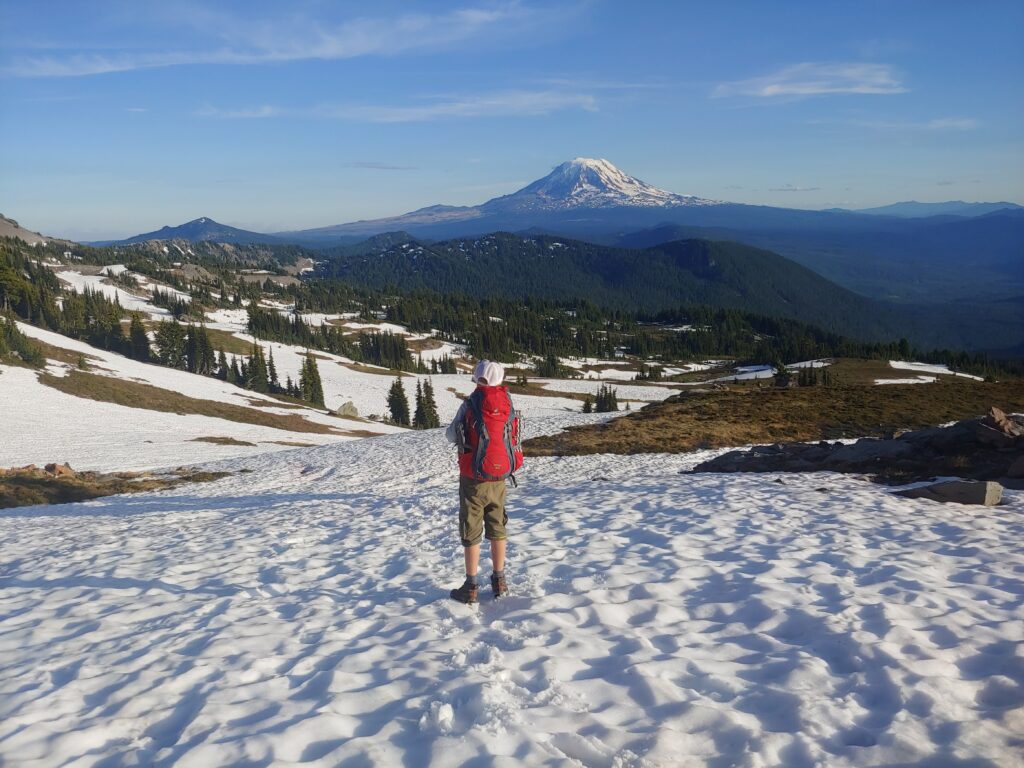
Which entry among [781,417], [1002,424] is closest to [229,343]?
[781,417]

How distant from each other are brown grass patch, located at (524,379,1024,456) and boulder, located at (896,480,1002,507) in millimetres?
14266

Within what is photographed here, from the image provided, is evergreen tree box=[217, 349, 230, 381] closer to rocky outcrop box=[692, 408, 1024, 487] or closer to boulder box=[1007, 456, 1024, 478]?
rocky outcrop box=[692, 408, 1024, 487]

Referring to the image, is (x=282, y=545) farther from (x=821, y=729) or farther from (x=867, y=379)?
(x=867, y=379)

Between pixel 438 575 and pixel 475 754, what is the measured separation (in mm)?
5506

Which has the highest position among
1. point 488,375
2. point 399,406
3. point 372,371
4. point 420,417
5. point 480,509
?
point 488,375

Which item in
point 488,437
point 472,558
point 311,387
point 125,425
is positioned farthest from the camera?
point 311,387

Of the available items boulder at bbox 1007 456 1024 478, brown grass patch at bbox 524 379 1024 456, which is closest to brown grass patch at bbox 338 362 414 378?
brown grass patch at bbox 524 379 1024 456

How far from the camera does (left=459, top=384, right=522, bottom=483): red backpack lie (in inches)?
332

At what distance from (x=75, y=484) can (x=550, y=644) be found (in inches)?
1104

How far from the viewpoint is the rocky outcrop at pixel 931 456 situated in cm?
1656

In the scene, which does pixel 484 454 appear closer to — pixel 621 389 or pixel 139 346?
pixel 621 389

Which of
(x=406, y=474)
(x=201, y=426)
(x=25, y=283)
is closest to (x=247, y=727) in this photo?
(x=406, y=474)

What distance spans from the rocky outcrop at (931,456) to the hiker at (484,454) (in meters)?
13.3

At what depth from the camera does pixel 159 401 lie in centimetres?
6694
